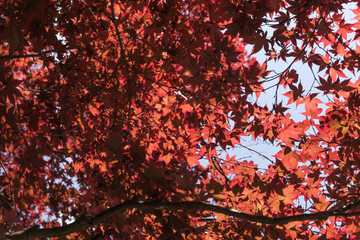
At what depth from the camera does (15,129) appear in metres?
2.34

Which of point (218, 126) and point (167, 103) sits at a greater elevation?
point (167, 103)

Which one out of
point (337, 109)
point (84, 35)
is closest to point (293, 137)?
point (337, 109)

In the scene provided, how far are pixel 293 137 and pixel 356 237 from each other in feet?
4.54

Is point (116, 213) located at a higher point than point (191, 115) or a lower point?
lower

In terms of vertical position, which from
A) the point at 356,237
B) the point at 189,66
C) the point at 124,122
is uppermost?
the point at 124,122

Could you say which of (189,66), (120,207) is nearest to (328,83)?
(189,66)

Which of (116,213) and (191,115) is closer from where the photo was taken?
(116,213)

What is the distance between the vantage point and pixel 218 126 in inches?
133

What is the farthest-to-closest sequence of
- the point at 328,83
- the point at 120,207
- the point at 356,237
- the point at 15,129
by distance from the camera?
the point at 356,237, the point at 328,83, the point at 15,129, the point at 120,207

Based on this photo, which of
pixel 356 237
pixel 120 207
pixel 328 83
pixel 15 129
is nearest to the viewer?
pixel 120 207

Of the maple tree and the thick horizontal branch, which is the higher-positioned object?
the maple tree

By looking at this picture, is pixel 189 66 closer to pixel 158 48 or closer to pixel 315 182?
pixel 158 48

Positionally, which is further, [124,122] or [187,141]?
[124,122]

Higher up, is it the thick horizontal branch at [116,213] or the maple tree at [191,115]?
the maple tree at [191,115]
